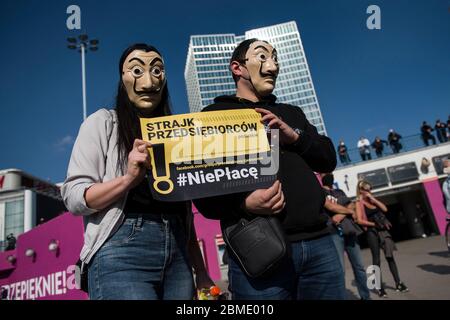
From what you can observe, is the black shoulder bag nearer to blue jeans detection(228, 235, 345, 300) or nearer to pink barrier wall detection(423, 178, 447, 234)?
blue jeans detection(228, 235, 345, 300)

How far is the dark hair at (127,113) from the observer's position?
1.52m

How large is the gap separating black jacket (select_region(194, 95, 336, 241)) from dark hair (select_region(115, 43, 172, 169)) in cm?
30

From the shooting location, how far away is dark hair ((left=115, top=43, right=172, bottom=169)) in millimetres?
1521

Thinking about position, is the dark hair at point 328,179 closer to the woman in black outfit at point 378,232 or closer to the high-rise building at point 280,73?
the woman in black outfit at point 378,232

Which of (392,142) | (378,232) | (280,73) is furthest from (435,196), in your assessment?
(280,73)

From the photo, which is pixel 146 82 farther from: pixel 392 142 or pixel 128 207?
pixel 392 142

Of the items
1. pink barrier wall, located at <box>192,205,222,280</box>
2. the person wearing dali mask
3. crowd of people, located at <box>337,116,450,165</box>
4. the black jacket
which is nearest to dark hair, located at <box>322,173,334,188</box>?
the black jacket

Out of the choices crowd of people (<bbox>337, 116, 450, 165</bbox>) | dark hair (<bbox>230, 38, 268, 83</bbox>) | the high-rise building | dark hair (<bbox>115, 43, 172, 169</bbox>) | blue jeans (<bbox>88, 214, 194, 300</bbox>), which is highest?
the high-rise building

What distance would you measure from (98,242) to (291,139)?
3.42 feet

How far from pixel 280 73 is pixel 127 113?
4917 inches

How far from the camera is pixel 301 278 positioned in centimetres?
156

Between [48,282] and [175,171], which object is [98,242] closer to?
[175,171]

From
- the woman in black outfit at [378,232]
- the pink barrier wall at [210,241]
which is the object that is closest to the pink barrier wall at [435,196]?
the pink barrier wall at [210,241]
